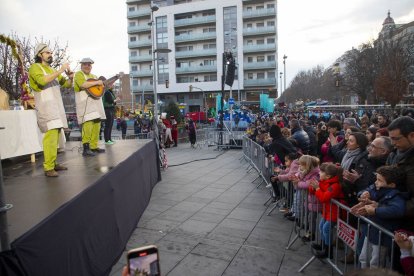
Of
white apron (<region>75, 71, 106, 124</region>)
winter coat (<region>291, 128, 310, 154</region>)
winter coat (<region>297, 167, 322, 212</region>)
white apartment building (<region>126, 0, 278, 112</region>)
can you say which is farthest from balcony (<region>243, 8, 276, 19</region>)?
winter coat (<region>297, 167, 322, 212</region>)

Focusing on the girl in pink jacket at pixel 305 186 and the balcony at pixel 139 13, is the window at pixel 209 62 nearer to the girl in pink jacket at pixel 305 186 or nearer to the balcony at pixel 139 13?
the balcony at pixel 139 13

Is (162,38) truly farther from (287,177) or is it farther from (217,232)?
(217,232)

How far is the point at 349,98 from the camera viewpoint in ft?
246

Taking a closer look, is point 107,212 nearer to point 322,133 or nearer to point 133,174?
point 133,174

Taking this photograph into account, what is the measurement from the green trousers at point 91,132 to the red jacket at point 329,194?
4.62 meters

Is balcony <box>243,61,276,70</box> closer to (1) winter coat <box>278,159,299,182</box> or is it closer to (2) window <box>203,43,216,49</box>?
(2) window <box>203,43,216,49</box>

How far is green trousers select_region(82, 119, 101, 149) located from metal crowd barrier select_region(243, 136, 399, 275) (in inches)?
158

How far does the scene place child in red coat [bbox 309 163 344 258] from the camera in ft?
13.6

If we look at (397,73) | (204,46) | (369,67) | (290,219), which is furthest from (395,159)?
(204,46)

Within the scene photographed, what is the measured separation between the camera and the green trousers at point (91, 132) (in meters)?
6.67

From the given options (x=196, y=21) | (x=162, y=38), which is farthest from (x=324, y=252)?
(x=162, y=38)

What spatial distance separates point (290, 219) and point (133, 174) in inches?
120

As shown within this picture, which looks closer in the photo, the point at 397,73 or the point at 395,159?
the point at 395,159

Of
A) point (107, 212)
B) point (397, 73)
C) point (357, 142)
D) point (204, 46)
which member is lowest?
point (107, 212)
